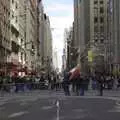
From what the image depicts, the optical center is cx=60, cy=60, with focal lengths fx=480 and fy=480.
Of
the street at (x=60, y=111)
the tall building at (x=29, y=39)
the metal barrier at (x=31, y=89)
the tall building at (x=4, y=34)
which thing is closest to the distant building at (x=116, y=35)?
the tall building at (x=29, y=39)

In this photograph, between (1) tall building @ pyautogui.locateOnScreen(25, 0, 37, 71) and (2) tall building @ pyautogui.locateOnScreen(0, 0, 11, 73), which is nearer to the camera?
(2) tall building @ pyautogui.locateOnScreen(0, 0, 11, 73)

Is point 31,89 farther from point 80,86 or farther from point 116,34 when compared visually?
point 116,34

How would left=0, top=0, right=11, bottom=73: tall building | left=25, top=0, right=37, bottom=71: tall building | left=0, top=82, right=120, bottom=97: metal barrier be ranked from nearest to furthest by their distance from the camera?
left=0, top=82, right=120, bottom=97: metal barrier < left=0, top=0, right=11, bottom=73: tall building < left=25, top=0, right=37, bottom=71: tall building

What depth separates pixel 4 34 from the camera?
3076 inches

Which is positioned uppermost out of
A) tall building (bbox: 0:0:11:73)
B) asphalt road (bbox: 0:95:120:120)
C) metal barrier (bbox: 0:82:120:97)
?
tall building (bbox: 0:0:11:73)

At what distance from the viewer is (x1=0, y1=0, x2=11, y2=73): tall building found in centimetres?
7325

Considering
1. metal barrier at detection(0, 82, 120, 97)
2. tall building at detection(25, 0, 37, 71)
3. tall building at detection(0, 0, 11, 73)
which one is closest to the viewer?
metal barrier at detection(0, 82, 120, 97)

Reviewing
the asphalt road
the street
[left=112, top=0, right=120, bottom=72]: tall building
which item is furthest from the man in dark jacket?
[left=112, top=0, right=120, bottom=72]: tall building

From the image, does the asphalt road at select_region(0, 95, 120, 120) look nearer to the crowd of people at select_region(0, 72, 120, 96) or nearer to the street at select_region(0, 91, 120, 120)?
the street at select_region(0, 91, 120, 120)

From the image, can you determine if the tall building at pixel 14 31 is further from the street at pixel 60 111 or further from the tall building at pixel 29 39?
the street at pixel 60 111

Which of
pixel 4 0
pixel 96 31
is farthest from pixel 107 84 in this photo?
pixel 96 31

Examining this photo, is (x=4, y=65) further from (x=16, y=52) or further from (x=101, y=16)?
(x=101, y=16)

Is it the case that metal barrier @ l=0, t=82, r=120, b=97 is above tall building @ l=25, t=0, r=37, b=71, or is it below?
below

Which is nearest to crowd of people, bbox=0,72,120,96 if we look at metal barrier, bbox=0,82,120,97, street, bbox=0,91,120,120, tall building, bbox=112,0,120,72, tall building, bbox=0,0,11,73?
metal barrier, bbox=0,82,120,97
